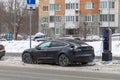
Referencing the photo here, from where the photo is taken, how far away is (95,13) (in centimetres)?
9369

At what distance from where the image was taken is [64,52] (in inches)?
882

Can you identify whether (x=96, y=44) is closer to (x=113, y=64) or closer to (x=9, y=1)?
(x=113, y=64)

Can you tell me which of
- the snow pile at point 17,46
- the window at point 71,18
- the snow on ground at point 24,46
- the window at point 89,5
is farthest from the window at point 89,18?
the snow pile at point 17,46

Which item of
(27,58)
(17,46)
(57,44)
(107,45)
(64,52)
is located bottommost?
(27,58)

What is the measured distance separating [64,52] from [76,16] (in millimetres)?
73081

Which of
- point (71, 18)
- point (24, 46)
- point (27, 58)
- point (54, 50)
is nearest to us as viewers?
point (54, 50)

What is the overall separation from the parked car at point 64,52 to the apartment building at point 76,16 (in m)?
63.4

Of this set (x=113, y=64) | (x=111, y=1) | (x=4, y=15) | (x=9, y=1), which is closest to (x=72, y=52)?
(x=113, y=64)

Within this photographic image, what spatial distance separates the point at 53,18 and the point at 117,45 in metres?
69.3

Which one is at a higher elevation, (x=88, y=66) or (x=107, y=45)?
(x=107, y=45)

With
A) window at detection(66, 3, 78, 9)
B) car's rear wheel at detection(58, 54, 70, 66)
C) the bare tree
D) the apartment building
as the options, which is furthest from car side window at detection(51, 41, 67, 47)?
window at detection(66, 3, 78, 9)

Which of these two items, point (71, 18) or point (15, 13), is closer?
point (15, 13)

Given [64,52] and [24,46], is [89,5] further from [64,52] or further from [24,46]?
[64,52]

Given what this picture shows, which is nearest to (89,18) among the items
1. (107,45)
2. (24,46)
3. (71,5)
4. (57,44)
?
(71,5)
